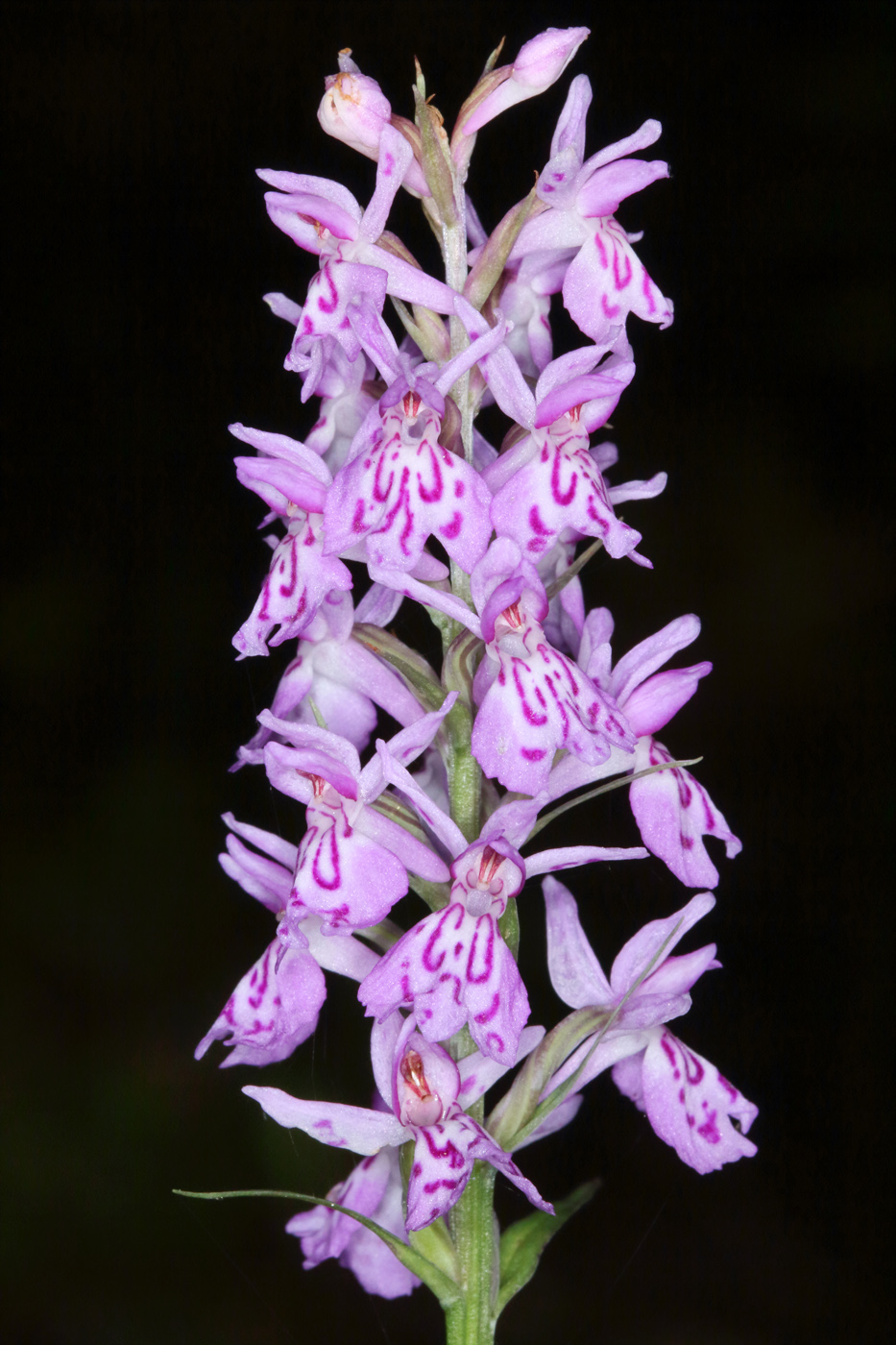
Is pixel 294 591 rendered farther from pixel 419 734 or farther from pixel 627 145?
pixel 627 145

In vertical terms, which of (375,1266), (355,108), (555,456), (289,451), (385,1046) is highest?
(355,108)

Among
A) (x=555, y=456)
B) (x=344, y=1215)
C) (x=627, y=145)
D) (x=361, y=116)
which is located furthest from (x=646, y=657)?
(x=344, y=1215)

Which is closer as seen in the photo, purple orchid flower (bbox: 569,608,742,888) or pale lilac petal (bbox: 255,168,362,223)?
pale lilac petal (bbox: 255,168,362,223)

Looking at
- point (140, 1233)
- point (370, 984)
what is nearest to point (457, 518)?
point (370, 984)

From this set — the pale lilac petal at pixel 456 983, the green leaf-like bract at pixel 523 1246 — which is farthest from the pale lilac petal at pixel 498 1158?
the green leaf-like bract at pixel 523 1246

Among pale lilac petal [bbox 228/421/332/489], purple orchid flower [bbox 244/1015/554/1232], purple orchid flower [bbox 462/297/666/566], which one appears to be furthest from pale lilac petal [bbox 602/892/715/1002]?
pale lilac petal [bbox 228/421/332/489]

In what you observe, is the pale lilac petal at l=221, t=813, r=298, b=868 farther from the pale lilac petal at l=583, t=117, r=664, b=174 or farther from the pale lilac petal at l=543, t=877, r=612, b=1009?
the pale lilac petal at l=583, t=117, r=664, b=174

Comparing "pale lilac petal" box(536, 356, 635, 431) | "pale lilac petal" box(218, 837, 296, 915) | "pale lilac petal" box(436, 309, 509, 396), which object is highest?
"pale lilac petal" box(436, 309, 509, 396)

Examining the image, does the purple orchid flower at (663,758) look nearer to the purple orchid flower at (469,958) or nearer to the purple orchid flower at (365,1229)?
the purple orchid flower at (469,958)
